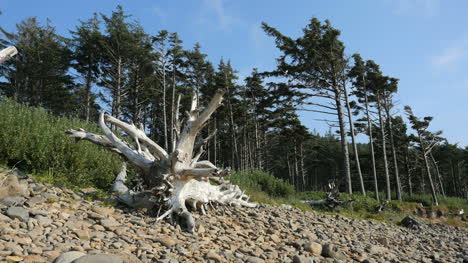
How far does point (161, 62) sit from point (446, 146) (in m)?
39.3

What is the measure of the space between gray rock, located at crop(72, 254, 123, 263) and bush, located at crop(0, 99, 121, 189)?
3215 mm

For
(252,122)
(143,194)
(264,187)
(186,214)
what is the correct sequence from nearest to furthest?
1. (186,214)
2. (143,194)
3. (264,187)
4. (252,122)

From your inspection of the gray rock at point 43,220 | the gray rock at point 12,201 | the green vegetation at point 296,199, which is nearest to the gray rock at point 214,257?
the gray rock at point 43,220

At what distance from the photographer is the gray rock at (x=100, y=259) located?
9.33 ft

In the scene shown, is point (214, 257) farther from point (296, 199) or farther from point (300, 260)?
point (296, 199)

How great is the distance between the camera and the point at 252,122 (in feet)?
104

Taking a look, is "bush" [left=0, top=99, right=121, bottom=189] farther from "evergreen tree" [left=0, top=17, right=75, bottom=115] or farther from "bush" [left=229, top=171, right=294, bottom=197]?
"evergreen tree" [left=0, top=17, right=75, bottom=115]

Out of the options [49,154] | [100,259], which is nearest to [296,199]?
[49,154]

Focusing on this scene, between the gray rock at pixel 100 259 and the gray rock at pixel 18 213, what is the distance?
1.42 metres

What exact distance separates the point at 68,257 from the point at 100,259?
1.06ft

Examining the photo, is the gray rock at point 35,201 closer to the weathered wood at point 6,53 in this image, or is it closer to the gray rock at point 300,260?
the weathered wood at point 6,53

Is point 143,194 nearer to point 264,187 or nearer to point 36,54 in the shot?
point 264,187

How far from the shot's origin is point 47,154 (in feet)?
19.7

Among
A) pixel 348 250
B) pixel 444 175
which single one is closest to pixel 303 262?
pixel 348 250
